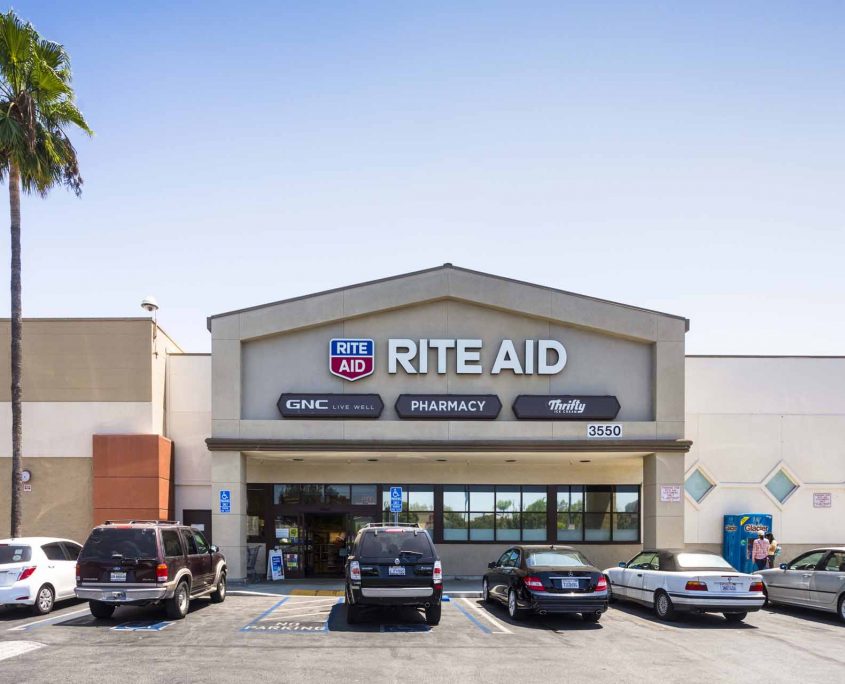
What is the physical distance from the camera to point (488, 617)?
16.5m

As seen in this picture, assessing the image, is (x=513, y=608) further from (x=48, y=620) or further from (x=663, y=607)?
(x=48, y=620)

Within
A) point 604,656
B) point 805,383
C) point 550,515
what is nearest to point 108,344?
point 550,515

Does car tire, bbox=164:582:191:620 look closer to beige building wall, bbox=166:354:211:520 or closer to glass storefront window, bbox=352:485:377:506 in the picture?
beige building wall, bbox=166:354:211:520

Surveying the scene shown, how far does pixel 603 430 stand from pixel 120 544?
13.4 metres

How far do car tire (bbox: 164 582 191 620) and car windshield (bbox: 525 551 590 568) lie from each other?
22.4 ft

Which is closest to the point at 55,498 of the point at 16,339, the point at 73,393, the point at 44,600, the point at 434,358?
the point at 73,393

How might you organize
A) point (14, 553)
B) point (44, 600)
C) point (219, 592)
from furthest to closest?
point (219, 592), point (44, 600), point (14, 553)

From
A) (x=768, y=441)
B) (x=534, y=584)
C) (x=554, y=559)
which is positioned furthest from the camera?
(x=768, y=441)

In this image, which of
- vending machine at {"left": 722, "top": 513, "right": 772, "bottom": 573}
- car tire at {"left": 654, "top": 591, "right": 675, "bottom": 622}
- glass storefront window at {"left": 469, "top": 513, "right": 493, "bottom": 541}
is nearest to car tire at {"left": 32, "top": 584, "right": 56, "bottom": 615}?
car tire at {"left": 654, "top": 591, "right": 675, "bottom": 622}

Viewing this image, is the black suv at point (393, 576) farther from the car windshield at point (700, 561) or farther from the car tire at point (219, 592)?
the car windshield at point (700, 561)

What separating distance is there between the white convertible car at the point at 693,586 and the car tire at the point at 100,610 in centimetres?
1098

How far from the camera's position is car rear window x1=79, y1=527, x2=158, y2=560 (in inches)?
593

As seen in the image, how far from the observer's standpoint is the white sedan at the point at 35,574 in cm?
1576

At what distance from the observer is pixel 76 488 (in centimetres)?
2430
